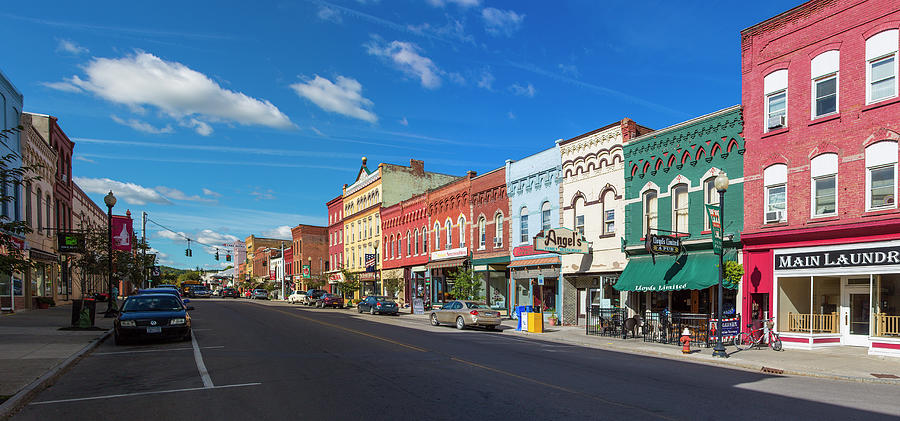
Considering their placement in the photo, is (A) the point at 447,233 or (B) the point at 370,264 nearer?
(A) the point at 447,233

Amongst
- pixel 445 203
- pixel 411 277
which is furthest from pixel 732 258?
pixel 411 277

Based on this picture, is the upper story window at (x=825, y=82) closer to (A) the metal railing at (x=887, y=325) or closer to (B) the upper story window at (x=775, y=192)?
(B) the upper story window at (x=775, y=192)

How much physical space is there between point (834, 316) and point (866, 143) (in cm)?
554

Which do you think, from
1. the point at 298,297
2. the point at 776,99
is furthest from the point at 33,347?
the point at 298,297

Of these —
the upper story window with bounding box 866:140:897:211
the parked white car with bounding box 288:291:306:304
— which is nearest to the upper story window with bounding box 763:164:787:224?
the upper story window with bounding box 866:140:897:211

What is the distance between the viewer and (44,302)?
34625 mm

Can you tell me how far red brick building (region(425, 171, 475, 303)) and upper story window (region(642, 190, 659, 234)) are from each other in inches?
533

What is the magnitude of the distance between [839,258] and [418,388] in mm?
14752

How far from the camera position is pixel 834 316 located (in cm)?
1864

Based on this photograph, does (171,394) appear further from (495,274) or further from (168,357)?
(495,274)

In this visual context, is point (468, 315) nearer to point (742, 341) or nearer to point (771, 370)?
point (742, 341)

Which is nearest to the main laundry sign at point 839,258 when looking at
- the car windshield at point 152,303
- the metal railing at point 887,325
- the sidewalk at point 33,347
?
the metal railing at point 887,325

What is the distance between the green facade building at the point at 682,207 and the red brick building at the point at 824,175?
29.6 inches

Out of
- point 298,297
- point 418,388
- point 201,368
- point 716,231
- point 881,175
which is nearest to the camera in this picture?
point 418,388
